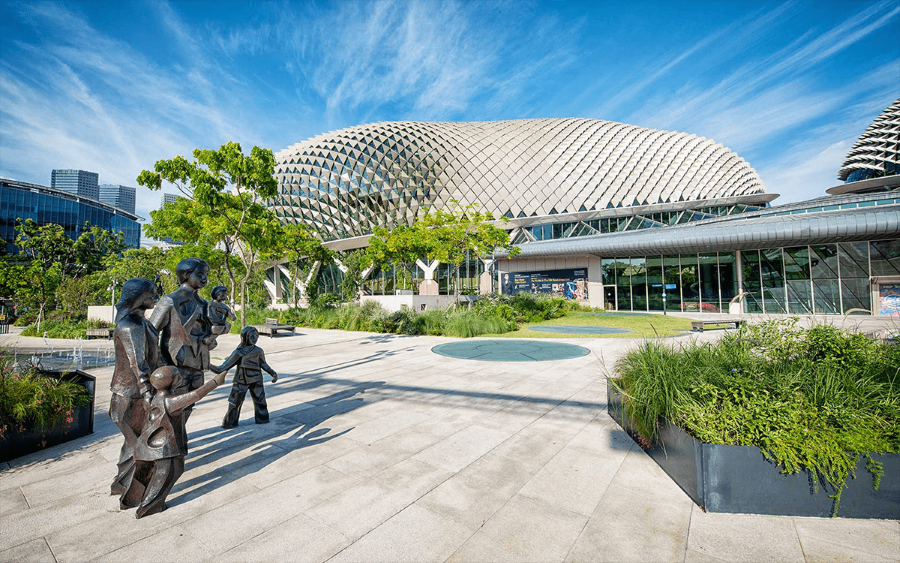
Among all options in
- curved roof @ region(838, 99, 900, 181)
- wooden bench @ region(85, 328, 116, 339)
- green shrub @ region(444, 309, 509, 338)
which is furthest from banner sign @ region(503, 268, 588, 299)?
curved roof @ region(838, 99, 900, 181)

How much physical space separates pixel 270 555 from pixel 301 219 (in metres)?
49.8

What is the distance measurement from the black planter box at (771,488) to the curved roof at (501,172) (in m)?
37.0

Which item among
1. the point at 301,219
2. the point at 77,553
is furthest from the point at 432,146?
the point at 77,553

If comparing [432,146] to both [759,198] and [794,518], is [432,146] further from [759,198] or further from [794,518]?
[794,518]

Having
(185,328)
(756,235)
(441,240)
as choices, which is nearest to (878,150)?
(756,235)

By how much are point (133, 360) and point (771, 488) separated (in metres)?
5.36

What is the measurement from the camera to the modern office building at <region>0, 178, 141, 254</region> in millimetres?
78125

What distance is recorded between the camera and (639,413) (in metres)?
4.25

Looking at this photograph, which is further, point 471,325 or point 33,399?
point 471,325

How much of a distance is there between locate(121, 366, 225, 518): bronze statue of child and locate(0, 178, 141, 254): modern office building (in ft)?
321

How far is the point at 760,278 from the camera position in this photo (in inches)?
1064

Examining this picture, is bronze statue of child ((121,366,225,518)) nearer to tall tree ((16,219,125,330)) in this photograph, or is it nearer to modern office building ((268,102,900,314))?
modern office building ((268,102,900,314))

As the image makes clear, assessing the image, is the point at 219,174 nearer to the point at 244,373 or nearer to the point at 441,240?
the point at 244,373

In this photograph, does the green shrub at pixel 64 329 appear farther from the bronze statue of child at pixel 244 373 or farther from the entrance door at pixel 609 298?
the entrance door at pixel 609 298
